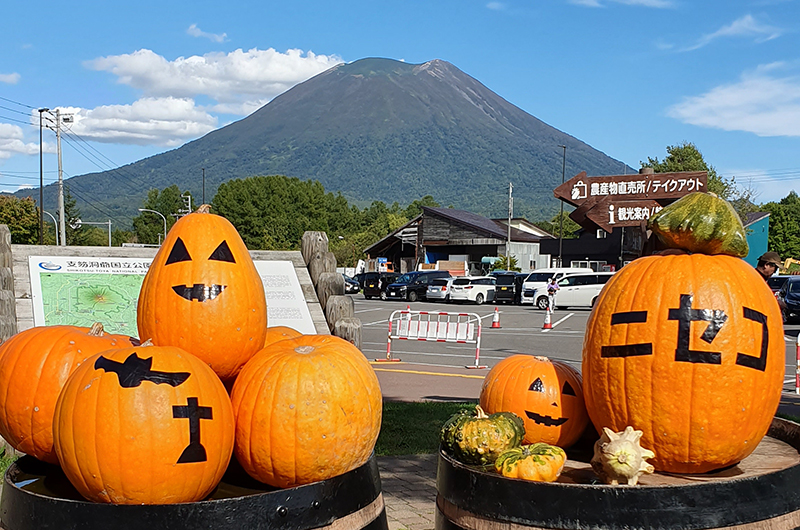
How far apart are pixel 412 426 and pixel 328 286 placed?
184 centimetres

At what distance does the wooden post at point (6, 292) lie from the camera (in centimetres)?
637

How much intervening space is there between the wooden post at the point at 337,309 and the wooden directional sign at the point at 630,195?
2.78 m

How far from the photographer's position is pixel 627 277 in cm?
294

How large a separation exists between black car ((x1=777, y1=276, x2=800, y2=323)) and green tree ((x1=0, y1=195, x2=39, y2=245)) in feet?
159

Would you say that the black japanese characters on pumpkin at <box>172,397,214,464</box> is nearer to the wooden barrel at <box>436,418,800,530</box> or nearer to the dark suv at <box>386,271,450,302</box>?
the wooden barrel at <box>436,418,800,530</box>

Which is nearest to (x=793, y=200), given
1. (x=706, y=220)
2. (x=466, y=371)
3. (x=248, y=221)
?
(x=248, y=221)

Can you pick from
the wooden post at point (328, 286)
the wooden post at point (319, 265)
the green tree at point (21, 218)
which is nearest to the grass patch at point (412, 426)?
the wooden post at point (328, 286)

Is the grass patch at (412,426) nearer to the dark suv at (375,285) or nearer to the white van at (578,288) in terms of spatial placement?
the white van at (578,288)

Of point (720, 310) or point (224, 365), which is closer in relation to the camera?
point (720, 310)

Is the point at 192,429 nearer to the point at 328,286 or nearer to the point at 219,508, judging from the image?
the point at 219,508

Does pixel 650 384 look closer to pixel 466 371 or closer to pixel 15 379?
pixel 15 379

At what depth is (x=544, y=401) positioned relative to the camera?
10.6 feet

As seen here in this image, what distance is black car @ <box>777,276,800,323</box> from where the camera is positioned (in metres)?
24.5

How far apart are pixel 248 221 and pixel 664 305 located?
96.6m
